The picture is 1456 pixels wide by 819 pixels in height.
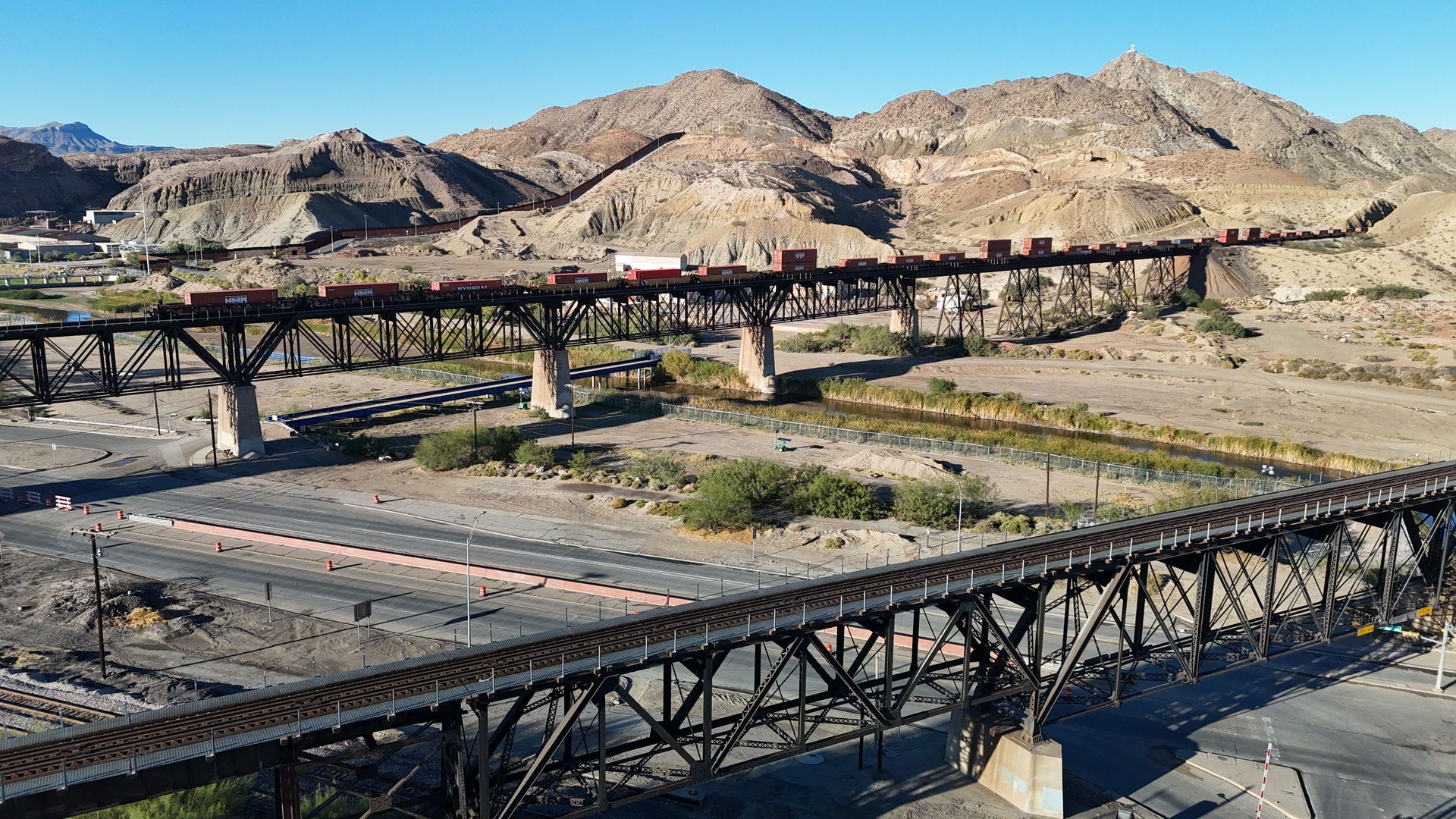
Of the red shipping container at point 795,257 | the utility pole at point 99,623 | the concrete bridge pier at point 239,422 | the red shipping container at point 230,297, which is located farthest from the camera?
the red shipping container at point 795,257

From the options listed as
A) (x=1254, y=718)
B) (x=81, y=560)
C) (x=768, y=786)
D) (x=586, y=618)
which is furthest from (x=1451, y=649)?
(x=81, y=560)

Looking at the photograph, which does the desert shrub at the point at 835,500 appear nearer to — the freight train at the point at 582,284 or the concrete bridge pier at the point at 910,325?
the freight train at the point at 582,284

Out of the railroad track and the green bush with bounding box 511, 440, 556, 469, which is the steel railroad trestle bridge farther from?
the green bush with bounding box 511, 440, 556, 469

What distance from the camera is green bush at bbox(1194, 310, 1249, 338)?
4721 inches

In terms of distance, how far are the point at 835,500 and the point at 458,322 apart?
89905 mm

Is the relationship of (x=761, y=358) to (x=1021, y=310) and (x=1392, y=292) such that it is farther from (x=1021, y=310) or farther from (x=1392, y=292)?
(x=1392, y=292)

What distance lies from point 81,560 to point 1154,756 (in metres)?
49.5

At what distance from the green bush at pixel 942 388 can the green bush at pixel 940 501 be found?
34.3 meters

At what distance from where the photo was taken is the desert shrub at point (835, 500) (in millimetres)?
57125

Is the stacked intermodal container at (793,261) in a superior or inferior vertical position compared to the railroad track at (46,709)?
superior

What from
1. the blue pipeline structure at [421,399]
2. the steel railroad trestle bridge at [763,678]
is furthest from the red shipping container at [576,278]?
the steel railroad trestle bridge at [763,678]

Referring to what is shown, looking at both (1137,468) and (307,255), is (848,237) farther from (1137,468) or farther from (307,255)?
(1137,468)

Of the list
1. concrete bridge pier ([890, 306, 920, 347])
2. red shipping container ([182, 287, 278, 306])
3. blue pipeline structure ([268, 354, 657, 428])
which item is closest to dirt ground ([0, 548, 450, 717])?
red shipping container ([182, 287, 278, 306])

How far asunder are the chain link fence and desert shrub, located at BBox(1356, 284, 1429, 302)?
101 meters
